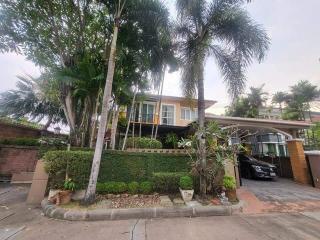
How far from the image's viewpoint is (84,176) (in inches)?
267

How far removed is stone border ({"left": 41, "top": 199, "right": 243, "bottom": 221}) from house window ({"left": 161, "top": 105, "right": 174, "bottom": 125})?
12627 millimetres

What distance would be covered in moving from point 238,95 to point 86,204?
23.1ft

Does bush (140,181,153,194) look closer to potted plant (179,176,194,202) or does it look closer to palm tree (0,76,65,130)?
potted plant (179,176,194,202)

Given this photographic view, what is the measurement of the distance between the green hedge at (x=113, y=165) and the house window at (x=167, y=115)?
10.2 metres

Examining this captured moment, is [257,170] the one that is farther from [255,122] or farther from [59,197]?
[59,197]

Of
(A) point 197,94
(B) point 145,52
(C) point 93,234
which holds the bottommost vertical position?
(C) point 93,234

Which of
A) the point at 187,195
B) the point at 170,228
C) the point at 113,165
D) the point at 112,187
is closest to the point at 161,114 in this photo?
the point at 113,165

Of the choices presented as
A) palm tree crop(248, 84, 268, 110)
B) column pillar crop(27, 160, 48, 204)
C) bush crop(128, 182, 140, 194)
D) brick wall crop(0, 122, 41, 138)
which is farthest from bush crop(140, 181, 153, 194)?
palm tree crop(248, 84, 268, 110)

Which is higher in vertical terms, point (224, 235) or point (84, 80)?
point (84, 80)

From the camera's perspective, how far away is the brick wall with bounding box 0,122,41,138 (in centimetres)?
1198

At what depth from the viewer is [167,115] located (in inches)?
726

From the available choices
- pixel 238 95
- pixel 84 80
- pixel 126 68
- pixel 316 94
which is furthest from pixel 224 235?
pixel 316 94

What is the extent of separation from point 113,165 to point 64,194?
1.91 metres

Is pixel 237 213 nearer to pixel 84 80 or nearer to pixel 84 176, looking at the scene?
pixel 84 176
